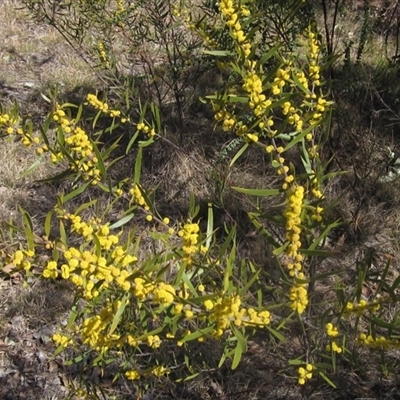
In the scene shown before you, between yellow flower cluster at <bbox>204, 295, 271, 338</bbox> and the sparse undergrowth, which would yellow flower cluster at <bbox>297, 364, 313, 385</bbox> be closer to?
the sparse undergrowth

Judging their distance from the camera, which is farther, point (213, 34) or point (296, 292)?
point (213, 34)

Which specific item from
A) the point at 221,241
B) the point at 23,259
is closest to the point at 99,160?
the point at 23,259

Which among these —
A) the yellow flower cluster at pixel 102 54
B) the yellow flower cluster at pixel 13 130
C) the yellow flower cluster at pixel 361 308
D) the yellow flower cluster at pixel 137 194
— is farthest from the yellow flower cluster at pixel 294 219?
the yellow flower cluster at pixel 102 54

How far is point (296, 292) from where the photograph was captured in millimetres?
1650

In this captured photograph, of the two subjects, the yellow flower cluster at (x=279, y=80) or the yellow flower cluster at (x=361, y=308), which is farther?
the yellow flower cluster at (x=279, y=80)

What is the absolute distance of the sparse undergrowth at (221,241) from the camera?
1563mm

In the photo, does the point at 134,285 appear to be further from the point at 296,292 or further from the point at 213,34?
the point at 213,34

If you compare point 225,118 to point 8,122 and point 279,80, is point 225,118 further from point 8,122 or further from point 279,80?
point 8,122

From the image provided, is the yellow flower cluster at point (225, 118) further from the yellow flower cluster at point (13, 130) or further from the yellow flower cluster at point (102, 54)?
the yellow flower cluster at point (102, 54)

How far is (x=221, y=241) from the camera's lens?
313 centimetres

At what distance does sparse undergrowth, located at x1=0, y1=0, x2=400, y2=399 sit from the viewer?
156 centimetres

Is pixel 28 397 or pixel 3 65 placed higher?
pixel 3 65

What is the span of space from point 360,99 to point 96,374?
7.61 feet

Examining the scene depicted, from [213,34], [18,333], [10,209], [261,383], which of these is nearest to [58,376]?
[18,333]
